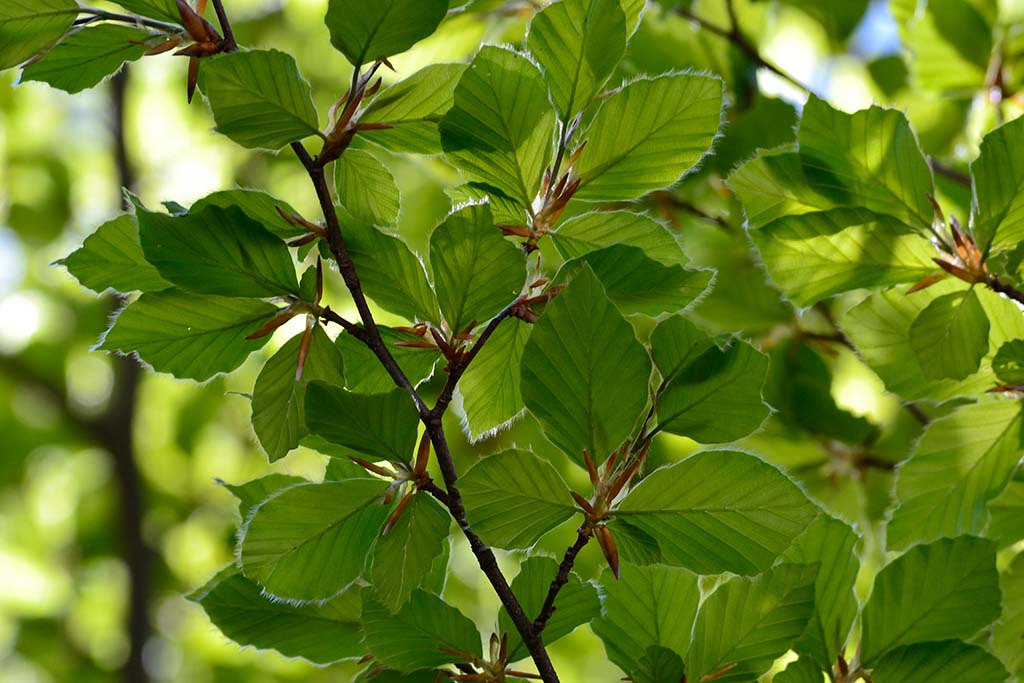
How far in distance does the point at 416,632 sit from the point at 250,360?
185 centimetres

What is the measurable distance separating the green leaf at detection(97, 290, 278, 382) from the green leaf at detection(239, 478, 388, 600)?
3.9 inches

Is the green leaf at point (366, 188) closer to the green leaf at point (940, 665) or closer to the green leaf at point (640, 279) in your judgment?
the green leaf at point (640, 279)

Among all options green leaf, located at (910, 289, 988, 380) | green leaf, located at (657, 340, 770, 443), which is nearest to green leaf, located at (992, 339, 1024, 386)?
green leaf, located at (910, 289, 988, 380)

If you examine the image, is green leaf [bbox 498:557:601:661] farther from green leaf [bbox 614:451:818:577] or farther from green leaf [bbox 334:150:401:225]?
green leaf [bbox 334:150:401:225]

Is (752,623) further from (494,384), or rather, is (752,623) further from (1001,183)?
(1001,183)

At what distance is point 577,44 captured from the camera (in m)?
0.50

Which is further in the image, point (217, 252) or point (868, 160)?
point (868, 160)

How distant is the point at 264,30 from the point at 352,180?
2.77 metres

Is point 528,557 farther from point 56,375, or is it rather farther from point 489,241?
point 56,375

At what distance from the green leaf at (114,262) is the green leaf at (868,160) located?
0.40 metres

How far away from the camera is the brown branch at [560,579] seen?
0.49 meters

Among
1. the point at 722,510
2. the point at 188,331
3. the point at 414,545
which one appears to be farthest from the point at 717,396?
the point at 188,331

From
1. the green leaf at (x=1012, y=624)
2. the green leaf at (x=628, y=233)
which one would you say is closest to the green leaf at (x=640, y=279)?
the green leaf at (x=628, y=233)

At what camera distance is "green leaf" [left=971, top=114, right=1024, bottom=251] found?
0.59 metres
